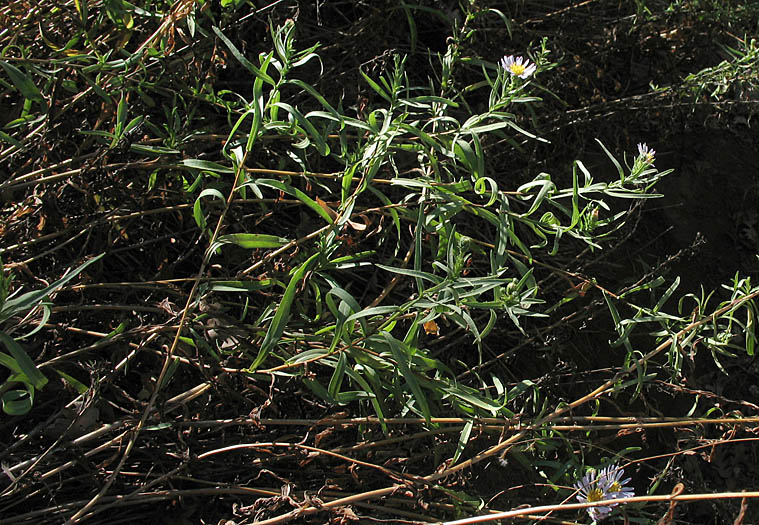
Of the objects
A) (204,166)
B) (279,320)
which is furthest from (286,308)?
(204,166)

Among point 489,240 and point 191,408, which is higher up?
point 191,408

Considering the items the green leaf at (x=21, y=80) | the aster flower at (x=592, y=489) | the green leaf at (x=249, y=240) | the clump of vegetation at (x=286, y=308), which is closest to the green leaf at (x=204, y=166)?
the clump of vegetation at (x=286, y=308)

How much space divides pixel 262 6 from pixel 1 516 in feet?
4.72

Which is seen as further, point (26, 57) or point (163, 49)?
Answer: point (163, 49)

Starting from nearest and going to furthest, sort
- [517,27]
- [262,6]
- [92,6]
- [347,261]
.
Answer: [347,261] → [92,6] → [262,6] → [517,27]

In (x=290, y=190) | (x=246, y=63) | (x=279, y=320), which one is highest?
(x=246, y=63)

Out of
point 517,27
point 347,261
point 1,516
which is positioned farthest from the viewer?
point 517,27

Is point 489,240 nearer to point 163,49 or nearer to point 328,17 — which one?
point 328,17

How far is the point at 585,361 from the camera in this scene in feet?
6.88

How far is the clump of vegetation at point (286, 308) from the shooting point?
4.41 ft

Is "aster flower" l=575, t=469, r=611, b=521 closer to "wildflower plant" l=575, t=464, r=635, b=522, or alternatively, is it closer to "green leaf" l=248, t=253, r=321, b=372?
"wildflower plant" l=575, t=464, r=635, b=522

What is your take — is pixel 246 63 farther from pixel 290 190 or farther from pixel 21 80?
pixel 21 80

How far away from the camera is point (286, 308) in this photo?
1208mm

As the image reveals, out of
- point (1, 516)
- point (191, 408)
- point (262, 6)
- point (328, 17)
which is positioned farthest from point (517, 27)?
point (1, 516)
